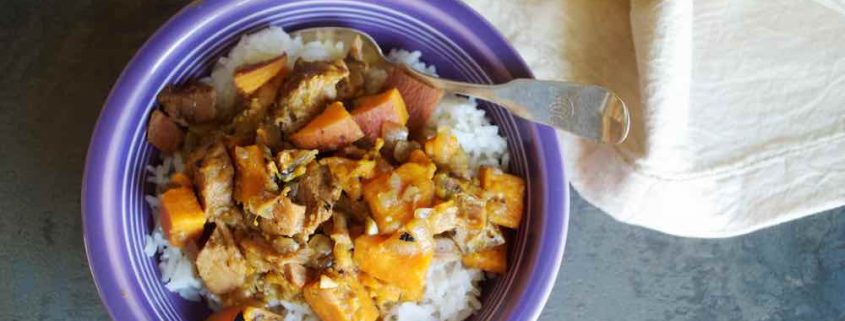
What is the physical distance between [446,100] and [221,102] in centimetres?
67

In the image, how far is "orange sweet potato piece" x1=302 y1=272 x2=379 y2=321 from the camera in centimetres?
232

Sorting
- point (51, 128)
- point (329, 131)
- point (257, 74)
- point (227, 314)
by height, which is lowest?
point (227, 314)

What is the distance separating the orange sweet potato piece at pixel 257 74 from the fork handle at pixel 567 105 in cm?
55

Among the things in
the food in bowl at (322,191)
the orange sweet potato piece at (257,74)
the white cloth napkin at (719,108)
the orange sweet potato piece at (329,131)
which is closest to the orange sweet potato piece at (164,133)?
the food in bowl at (322,191)

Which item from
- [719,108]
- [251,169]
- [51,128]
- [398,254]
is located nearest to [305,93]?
[251,169]

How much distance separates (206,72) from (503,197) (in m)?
0.95

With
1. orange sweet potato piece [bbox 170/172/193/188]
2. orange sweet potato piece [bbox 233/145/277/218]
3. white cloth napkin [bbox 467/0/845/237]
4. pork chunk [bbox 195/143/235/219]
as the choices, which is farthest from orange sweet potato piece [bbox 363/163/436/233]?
white cloth napkin [bbox 467/0/845/237]

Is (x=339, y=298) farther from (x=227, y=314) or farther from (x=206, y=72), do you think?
(x=206, y=72)

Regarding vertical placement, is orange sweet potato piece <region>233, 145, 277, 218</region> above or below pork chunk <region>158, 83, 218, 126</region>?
below

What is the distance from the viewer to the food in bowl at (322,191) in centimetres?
231

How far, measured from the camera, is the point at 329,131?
2367 millimetres

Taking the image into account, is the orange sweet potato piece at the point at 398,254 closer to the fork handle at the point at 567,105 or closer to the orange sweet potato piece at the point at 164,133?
the fork handle at the point at 567,105

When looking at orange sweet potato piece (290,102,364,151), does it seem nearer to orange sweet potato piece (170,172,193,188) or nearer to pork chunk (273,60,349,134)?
pork chunk (273,60,349,134)

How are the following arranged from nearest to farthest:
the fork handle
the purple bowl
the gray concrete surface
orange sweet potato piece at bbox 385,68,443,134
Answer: the fork handle
the purple bowl
orange sweet potato piece at bbox 385,68,443,134
the gray concrete surface
